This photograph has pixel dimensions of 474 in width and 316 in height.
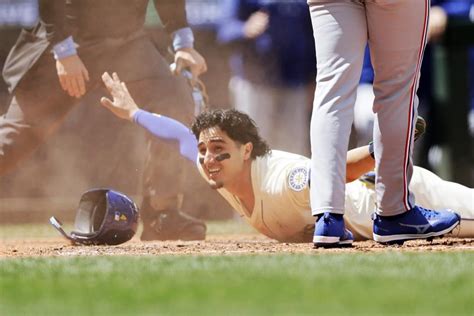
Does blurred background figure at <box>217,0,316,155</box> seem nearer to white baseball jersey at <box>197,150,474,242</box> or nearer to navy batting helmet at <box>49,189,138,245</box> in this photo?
navy batting helmet at <box>49,189,138,245</box>

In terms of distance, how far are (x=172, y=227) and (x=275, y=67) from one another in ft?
8.93

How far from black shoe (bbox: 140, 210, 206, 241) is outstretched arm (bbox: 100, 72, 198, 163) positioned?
0.83 metres

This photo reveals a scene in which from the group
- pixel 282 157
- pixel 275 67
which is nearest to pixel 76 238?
pixel 282 157

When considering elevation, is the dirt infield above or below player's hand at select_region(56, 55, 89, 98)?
below

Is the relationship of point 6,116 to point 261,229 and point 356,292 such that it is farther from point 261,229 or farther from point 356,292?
point 356,292

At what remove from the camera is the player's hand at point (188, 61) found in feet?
24.8

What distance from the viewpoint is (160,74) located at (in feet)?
24.4

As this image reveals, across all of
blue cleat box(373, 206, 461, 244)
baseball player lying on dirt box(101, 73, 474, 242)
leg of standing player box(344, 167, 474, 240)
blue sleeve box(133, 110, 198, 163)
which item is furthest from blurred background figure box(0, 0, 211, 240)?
blue cleat box(373, 206, 461, 244)

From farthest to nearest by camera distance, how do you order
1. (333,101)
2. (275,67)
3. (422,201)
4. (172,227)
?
(275,67) → (172,227) → (422,201) → (333,101)

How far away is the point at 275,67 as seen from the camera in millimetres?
9734

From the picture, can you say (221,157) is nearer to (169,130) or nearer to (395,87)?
(169,130)

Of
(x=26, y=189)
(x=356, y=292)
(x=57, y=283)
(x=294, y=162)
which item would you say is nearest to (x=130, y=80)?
(x=294, y=162)

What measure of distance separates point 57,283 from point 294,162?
245 centimetres

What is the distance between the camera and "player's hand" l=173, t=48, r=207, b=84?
24.8 feet
